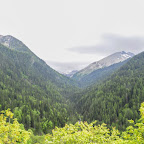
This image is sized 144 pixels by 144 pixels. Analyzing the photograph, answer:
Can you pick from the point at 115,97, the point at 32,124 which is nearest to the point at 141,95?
the point at 115,97

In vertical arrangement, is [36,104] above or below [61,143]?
below

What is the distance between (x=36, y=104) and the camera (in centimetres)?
13300

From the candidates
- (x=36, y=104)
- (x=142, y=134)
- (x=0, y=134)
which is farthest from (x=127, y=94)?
(x=0, y=134)

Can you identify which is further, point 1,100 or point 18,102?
point 18,102

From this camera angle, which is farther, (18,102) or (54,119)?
(18,102)

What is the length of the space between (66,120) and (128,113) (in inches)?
2622

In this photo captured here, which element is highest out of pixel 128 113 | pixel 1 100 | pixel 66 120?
pixel 1 100

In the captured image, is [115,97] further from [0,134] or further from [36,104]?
[0,134]

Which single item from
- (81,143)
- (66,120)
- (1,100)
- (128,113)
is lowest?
(66,120)

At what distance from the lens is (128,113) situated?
114 metres

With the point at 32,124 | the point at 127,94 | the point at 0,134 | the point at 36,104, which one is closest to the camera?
the point at 0,134

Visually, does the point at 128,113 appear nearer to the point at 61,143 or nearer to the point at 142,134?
the point at 142,134

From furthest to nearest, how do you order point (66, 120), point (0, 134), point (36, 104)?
point (36, 104) → point (66, 120) → point (0, 134)

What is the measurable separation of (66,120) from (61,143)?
11520 centimetres
